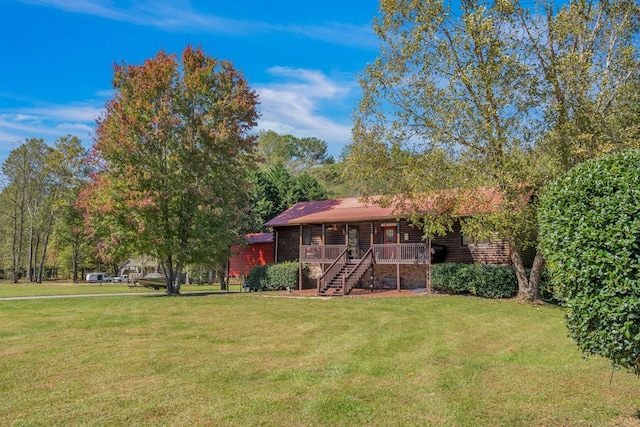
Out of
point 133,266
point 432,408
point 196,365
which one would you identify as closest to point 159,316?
point 196,365

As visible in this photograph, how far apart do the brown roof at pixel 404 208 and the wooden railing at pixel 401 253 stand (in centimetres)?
136

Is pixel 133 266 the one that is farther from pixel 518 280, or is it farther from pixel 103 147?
pixel 518 280

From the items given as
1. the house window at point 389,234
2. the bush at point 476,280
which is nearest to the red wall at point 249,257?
the house window at point 389,234

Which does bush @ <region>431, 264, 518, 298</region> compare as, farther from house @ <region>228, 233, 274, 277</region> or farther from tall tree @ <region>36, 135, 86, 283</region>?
tall tree @ <region>36, 135, 86, 283</region>

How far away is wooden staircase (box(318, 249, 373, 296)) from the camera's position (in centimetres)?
1967

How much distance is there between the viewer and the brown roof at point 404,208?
49.6ft

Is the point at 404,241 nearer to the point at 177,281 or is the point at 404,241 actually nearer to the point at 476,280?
the point at 476,280

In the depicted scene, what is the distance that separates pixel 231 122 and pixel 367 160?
8.10 metres

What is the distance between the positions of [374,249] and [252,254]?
1387 centimetres

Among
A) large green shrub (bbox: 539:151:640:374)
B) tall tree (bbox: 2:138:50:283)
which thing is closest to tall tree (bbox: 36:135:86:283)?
tall tree (bbox: 2:138:50:283)

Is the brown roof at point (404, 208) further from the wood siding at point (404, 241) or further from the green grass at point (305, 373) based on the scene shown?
the green grass at point (305, 373)

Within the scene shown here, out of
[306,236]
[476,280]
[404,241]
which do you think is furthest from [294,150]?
[476,280]

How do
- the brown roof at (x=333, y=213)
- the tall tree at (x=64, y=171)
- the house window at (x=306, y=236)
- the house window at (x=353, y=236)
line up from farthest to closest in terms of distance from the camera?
the tall tree at (x=64, y=171)
the house window at (x=306, y=236)
the house window at (x=353, y=236)
the brown roof at (x=333, y=213)

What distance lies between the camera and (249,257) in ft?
107
